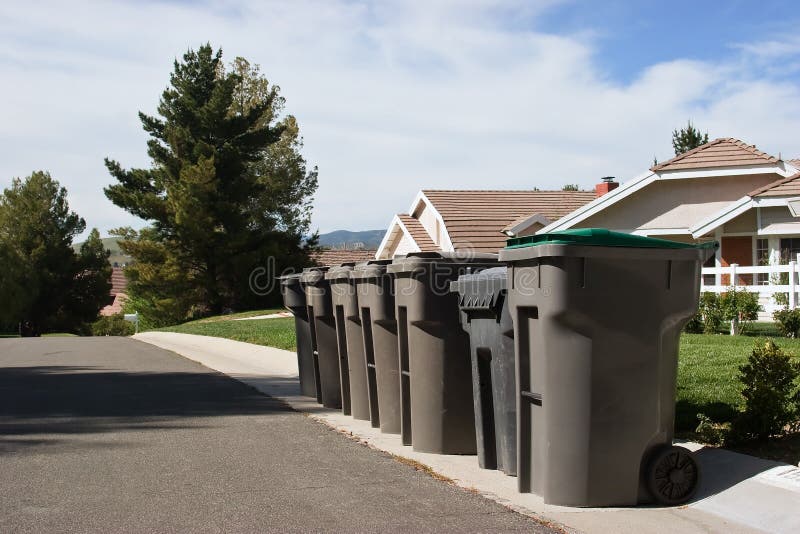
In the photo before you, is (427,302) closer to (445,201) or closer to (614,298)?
(614,298)

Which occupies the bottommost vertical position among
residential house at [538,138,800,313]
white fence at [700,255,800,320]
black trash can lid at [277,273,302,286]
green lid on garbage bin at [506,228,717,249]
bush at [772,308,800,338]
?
bush at [772,308,800,338]

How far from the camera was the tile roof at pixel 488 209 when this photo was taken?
3180 centimetres

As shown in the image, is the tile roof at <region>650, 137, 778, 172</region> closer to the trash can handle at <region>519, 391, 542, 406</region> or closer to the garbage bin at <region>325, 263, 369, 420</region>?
the garbage bin at <region>325, 263, 369, 420</region>

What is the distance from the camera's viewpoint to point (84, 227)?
59438 millimetres

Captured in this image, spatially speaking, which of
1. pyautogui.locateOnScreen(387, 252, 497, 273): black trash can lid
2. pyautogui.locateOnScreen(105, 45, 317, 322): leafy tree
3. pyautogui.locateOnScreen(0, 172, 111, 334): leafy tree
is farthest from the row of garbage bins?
pyautogui.locateOnScreen(0, 172, 111, 334): leafy tree

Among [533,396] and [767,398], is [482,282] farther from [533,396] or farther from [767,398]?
[767,398]

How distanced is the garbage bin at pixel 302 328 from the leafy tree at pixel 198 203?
3181cm

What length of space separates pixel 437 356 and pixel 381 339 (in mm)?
1212

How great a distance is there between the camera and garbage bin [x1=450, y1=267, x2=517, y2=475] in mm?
6586

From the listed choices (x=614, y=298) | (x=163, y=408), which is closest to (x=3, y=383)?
(x=163, y=408)

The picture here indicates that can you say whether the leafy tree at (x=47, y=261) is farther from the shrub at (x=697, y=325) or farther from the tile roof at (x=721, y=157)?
the shrub at (x=697, y=325)

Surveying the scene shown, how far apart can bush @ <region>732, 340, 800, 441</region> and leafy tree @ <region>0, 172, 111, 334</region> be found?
53665mm

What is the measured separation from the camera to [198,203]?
42781 millimetres

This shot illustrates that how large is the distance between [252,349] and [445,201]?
1524 centimetres
